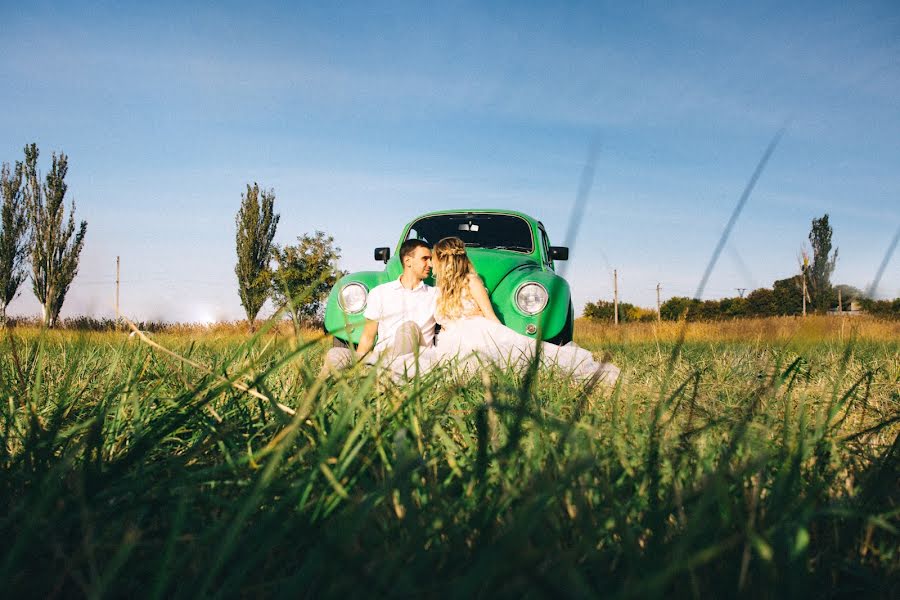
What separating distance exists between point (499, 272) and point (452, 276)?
2.35 feet

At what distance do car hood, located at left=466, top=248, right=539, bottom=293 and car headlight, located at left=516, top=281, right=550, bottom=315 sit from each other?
1.42 feet

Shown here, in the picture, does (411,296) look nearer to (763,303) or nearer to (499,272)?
(499,272)

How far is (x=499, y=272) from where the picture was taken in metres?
4.84

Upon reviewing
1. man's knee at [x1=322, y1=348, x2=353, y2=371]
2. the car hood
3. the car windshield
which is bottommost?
man's knee at [x1=322, y1=348, x2=353, y2=371]

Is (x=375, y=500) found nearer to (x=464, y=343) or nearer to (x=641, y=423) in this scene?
(x=641, y=423)

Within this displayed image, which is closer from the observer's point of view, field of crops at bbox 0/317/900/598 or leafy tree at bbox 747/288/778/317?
field of crops at bbox 0/317/900/598

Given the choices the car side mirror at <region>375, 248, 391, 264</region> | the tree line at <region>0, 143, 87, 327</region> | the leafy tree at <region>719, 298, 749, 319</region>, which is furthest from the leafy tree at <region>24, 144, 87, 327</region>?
the leafy tree at <region>719, 298, 749, 319</region>

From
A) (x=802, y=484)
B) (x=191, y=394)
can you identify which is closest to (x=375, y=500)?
(x=191, y=394)

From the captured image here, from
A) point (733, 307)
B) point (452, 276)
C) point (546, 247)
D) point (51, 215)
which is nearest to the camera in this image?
point (452, 276)

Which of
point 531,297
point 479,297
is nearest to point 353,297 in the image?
point 479,297

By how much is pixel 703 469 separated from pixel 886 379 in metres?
2.45

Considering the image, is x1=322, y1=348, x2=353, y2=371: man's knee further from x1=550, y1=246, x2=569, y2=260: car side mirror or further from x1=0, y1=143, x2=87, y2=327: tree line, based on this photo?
x1=0, y1=143, x2=87, y2=327: tree line

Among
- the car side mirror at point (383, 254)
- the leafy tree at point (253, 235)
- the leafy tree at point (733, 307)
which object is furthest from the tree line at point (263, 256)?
the leafy tree at point (733, 307)

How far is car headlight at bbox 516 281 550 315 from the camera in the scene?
4.25m
